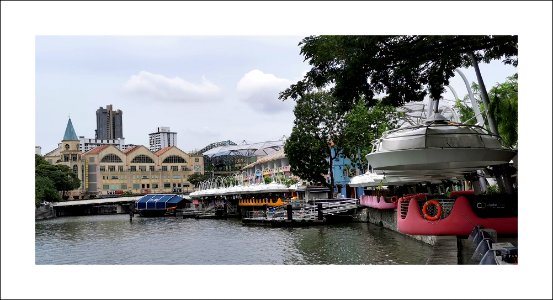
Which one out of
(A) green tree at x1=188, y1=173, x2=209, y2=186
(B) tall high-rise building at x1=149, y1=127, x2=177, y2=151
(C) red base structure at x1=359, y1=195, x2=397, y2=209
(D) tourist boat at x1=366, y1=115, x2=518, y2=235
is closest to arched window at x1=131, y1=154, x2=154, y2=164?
(B) tall high-rise building at x1=149, y1=127, x2=177, y2=151

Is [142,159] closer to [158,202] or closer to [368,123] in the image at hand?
[158,202]

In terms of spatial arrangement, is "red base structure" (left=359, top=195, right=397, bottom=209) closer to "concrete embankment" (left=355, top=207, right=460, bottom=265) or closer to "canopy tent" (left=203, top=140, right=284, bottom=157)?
"concrete embankment" (left=355, top=207, right=460, bottom=265)

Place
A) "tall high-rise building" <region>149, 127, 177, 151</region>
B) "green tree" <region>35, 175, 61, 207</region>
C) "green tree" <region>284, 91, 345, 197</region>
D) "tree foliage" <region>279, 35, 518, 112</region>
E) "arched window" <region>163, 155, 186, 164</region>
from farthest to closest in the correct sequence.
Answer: "arched window" <region>163, 155, 186, 164</region>, "tall high-rise building" <region>149, 127, 177, 151</region>, "green tree" <region>35, 175, 61, 207</region>, "green tree" <region>284, 91, 345, 197</region>, "tree foliage" <region>279, 35, 518, 112</region>

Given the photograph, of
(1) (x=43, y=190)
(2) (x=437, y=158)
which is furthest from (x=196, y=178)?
(2) (x=437, y=158)

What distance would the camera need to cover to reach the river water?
64.3 ft

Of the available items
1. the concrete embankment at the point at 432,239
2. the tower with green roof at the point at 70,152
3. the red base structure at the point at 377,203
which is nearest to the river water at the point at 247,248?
the concrete embankment at the point at 432,239

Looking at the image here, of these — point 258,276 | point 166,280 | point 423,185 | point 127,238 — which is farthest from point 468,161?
point 127,238

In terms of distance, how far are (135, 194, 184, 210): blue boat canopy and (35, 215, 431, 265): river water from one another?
26.8 meters

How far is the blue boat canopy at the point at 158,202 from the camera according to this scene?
6047 centimetres

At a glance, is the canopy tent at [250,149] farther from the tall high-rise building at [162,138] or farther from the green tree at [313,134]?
the green tree at [313,134]

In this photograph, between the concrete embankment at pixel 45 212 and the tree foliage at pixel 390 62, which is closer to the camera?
the tree foliage at pixel 390 62

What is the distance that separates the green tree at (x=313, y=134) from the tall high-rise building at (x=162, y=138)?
3330 cm

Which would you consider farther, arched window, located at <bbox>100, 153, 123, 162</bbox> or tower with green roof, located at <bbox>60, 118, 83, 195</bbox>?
arched window, located at <bbox>100, 153, 123, 162</bbox>

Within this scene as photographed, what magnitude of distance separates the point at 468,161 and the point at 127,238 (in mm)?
23530
